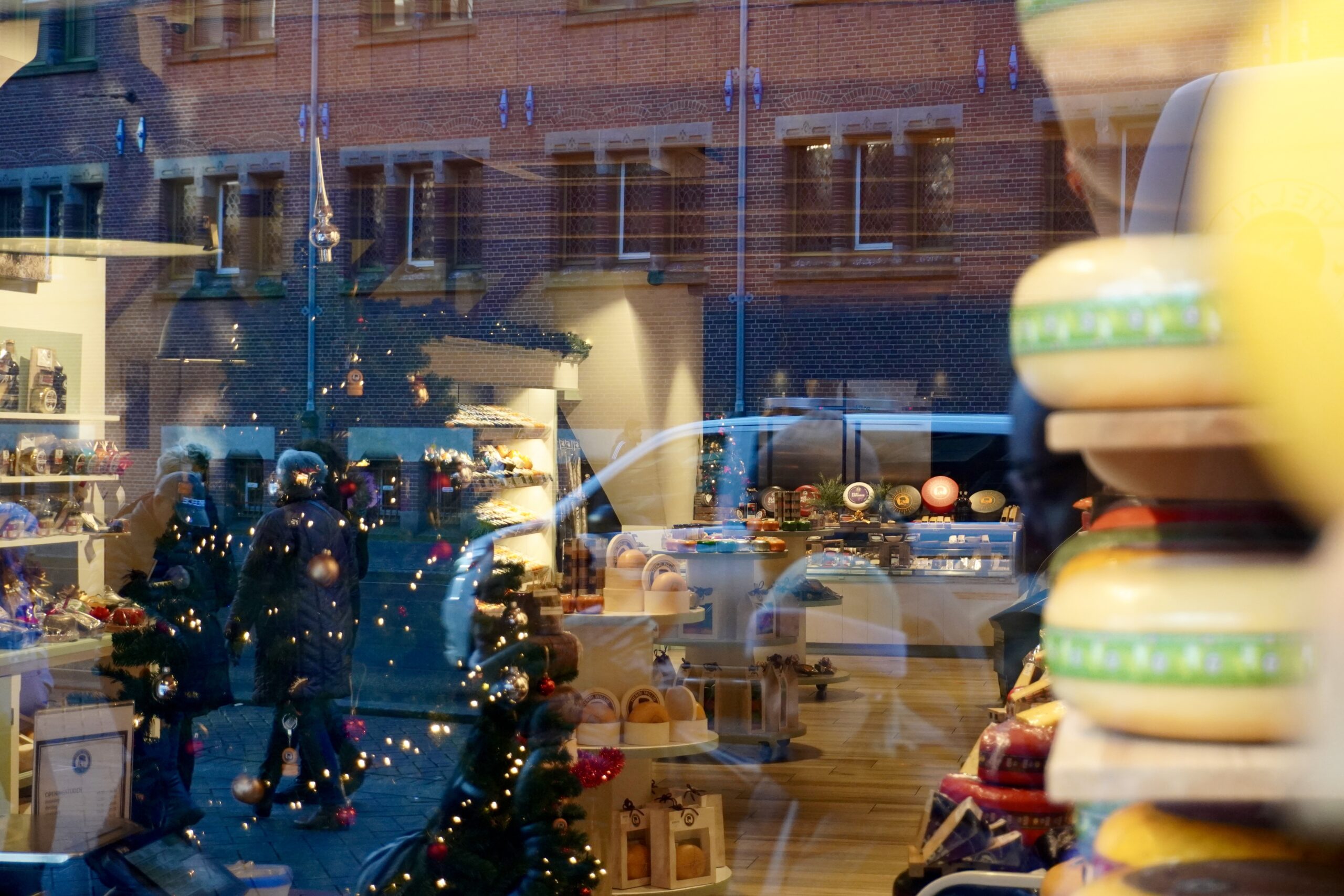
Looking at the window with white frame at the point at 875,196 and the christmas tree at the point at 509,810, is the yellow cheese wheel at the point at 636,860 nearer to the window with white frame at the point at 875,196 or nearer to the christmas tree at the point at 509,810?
the christmas tree at the point at 509,810

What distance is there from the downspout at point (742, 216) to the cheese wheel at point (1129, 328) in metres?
7.12

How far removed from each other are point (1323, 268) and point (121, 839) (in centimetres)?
305

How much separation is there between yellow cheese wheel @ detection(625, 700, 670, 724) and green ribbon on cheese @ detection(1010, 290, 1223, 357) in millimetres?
2562

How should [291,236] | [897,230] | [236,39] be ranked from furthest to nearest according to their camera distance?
[291,236] < [897,230] < [236,39]

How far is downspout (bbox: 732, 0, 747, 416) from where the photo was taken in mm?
7695

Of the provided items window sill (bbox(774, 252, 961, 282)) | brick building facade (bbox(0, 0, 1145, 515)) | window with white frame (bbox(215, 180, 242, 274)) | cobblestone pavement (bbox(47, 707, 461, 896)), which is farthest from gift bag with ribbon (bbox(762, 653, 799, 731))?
window with white frame (bbox(215, 180, 242, 274))

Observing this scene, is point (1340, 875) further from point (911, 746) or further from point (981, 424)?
point (981, 424)

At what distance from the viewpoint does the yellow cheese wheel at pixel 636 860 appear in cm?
319

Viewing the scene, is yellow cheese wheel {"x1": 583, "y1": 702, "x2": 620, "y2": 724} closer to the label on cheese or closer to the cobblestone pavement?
the cobblestone pavement

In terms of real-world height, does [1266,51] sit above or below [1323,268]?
above

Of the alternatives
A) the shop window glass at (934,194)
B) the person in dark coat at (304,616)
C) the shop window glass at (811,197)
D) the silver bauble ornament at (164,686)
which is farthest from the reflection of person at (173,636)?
the shop window glass at (934,194)

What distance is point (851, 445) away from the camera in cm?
917

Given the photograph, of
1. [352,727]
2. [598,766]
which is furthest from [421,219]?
[598,766]

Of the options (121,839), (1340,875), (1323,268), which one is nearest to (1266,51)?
(1323,268)
